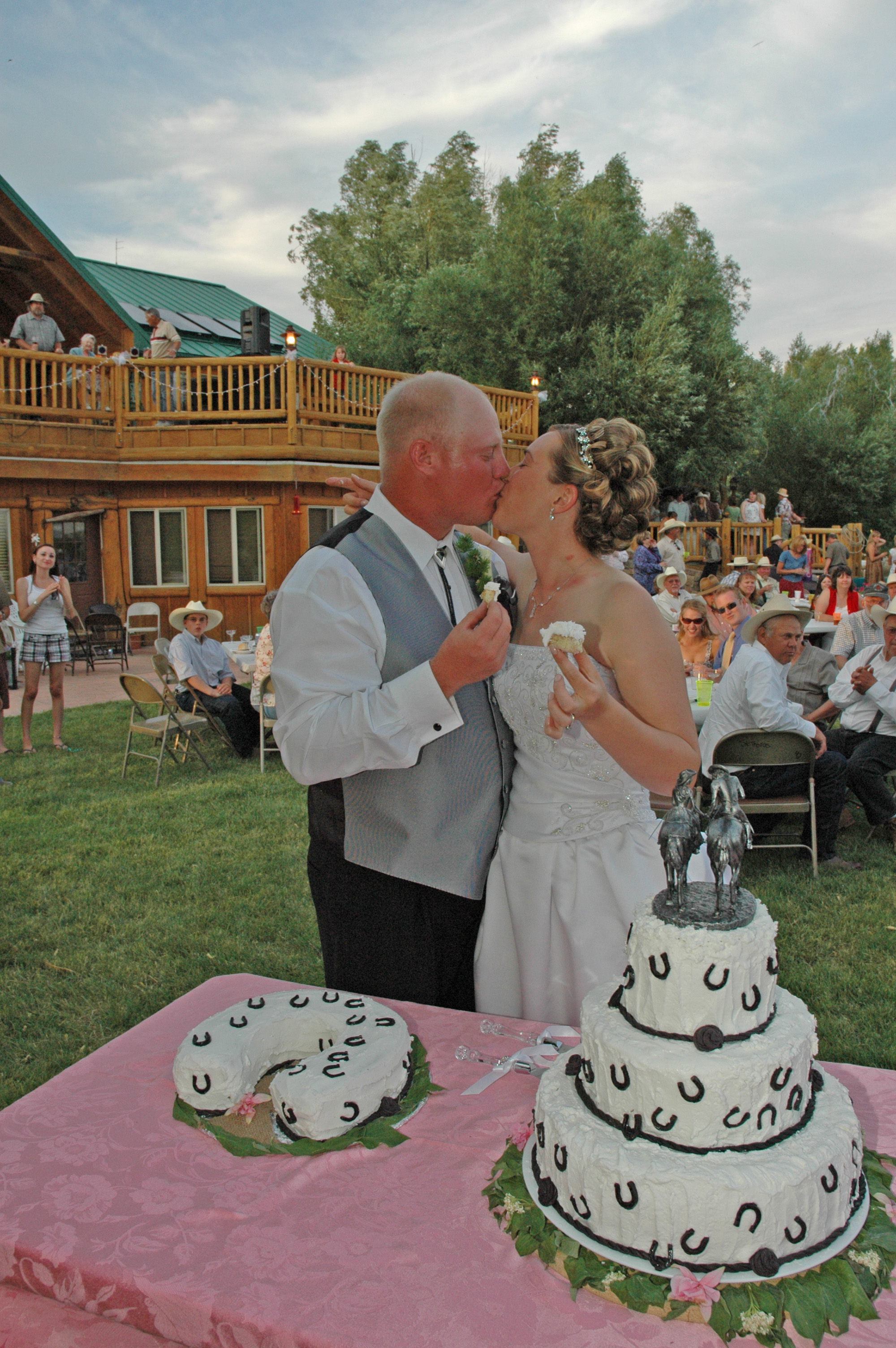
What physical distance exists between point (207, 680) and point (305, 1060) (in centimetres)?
898

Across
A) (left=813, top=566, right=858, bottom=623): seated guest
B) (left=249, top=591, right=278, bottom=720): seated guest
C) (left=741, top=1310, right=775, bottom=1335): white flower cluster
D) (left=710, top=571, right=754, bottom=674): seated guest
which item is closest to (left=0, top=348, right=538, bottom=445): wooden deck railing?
(left=813, top=566, right=858, bottom=623): seated guest

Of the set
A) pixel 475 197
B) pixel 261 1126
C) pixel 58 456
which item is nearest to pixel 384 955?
pixel 261 1126

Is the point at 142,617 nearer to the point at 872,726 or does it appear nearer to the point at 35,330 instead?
the point at 35,330

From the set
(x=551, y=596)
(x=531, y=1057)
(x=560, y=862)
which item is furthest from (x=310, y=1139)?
(x=551, y=596)

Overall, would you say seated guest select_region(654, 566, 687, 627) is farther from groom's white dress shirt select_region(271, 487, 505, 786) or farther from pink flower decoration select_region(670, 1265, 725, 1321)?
pink flower decoration select_region(670, 1265, 725, 1321)

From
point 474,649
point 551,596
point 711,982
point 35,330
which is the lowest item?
point 711,982

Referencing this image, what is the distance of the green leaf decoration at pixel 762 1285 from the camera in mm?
1303

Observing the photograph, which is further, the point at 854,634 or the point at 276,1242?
the point at 854,634

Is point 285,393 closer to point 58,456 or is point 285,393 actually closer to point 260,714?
point 58,456

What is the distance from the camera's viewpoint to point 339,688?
2.25 metres

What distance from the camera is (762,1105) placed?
147cm

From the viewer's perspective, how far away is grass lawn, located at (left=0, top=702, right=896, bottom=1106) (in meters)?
4.45

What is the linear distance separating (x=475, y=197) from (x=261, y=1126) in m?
49.1

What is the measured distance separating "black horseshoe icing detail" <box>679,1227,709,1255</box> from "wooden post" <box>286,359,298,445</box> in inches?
730
